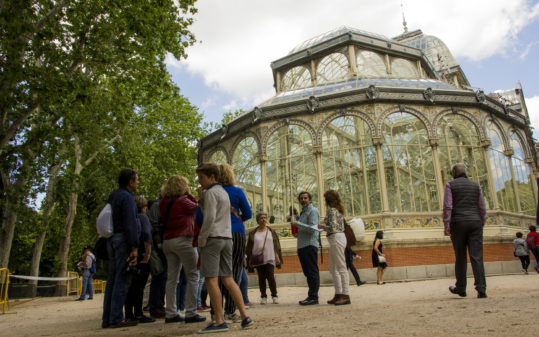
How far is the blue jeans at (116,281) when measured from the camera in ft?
15.9

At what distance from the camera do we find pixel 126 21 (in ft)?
35.5

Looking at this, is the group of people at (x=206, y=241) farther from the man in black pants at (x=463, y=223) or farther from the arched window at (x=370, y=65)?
the arched window at (x=370, y=65)

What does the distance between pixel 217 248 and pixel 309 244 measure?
2758 mm

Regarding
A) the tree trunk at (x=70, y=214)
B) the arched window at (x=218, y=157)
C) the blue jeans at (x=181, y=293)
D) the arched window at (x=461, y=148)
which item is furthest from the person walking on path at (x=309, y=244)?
the tree trunk at (x=70, y=214)

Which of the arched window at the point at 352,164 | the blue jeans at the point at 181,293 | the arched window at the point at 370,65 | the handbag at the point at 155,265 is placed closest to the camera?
the handbag at the point at 155,265

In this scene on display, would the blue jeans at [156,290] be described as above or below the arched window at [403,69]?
below

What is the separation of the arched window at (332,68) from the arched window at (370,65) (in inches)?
28.2

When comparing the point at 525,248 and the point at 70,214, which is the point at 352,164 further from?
the point at 70,214

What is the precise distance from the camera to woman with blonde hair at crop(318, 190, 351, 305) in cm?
614

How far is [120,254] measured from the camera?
16.4 ft

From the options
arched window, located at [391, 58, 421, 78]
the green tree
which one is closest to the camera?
the green tree

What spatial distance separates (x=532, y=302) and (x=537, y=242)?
996 centimetres

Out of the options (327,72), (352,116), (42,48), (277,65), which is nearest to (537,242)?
(352,116)

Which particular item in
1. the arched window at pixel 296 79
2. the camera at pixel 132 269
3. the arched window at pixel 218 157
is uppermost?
the arched window at pixel 296 79
